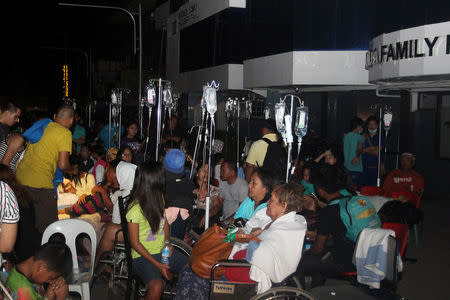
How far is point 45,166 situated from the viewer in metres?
6.26

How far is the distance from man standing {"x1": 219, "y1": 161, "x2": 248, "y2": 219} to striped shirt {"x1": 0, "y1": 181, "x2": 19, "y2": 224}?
3.90m

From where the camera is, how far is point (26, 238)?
5086mm

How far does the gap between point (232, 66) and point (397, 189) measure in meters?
12.0

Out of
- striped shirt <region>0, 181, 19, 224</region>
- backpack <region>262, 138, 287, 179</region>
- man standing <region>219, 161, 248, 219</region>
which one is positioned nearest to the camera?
striped shirt <region>0, 181, 19, 224</region>

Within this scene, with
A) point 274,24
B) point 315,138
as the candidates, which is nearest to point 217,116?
point 274,24

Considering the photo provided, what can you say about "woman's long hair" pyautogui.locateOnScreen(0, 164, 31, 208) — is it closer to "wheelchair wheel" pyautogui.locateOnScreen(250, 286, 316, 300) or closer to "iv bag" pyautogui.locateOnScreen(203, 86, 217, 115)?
"wheelchair wheel" pyautogui.locateOnScreen(250, 286, 316, 300)

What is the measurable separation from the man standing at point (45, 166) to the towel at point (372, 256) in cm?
347

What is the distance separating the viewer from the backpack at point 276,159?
831cm

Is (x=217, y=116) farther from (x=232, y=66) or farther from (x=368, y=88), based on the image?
(x=368, y=88)

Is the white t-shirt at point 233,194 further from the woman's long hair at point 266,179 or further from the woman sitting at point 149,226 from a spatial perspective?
the woman sitting at point 149,226

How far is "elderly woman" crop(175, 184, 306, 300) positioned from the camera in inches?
166

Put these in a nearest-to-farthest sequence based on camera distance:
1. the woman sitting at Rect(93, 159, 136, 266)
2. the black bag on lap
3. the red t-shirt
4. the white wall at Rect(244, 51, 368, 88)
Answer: the woman sitting at Rect(93, 159, 136, 266)
the black bag on lap
the red t-shirt
the white wall at Rect(244, 51, 368, 88)

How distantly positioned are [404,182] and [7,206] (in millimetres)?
6449

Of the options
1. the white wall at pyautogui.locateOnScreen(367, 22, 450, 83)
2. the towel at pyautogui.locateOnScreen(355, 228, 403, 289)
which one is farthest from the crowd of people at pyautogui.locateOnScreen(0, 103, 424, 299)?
the white wall at pyautogui.locateOnScreen(367, 22, 450, 83)
